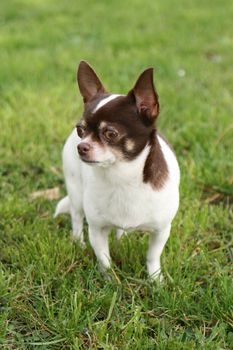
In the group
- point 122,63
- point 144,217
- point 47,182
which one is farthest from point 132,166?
point 122,63

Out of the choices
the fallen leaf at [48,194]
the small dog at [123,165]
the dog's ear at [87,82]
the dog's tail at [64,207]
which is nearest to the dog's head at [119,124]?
the small dog at [123,165]

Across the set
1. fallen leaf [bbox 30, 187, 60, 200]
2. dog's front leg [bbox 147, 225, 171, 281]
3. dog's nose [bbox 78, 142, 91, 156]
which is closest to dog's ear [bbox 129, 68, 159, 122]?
dog's nose [bbox 78, 142, 91, 156]

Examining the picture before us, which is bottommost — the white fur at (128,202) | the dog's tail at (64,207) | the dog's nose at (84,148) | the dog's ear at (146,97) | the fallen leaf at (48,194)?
the fallen leaf at (48,194)

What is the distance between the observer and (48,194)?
3674 millimetres

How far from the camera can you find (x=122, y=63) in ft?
19.7

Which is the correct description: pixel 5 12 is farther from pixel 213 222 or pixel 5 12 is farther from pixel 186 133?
pixel 213 222

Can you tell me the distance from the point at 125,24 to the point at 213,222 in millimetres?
5090

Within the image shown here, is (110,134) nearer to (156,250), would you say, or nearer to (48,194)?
(156,250)

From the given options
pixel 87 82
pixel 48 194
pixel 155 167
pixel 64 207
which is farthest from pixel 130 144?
pixel 48 194

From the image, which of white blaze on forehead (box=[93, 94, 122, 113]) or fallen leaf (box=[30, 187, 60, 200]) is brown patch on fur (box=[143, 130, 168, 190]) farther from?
fallen leaf (box=[30, 187, 60, 200])

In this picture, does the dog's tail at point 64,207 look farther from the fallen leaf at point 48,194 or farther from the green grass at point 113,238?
the fallen leaf at point 48,194

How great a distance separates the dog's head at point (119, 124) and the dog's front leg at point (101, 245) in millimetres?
529

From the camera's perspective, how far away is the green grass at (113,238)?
2.44m

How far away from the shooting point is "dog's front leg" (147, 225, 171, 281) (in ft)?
8.82
